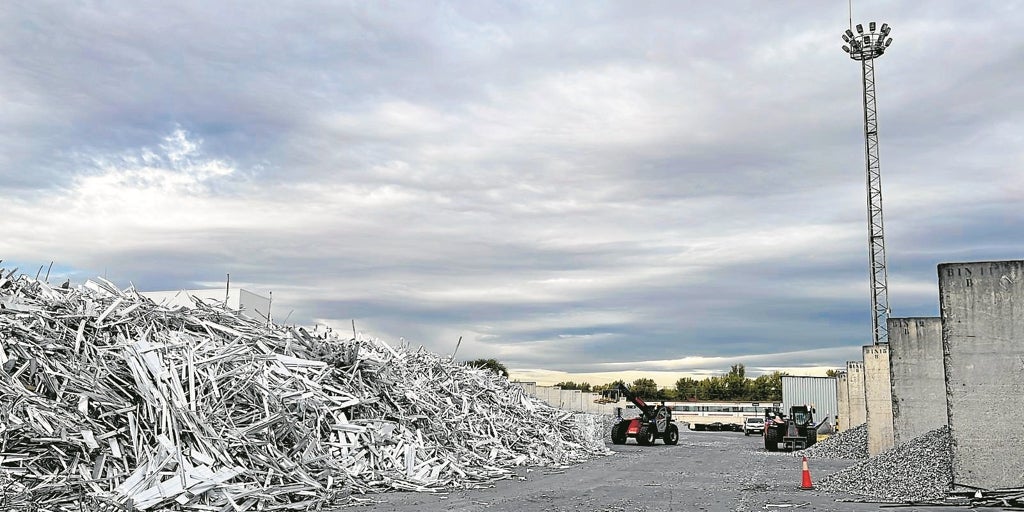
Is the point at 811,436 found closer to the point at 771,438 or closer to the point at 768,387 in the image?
the point at 771,438

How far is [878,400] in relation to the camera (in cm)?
2703

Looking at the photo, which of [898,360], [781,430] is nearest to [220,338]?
[898,360]

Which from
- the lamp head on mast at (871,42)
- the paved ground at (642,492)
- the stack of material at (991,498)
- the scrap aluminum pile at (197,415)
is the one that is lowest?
the paved ground at (642,492)

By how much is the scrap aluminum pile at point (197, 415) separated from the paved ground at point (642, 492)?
1232 millimetres

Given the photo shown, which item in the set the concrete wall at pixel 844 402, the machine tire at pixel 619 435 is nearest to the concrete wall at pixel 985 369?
the machine tire at pixel 619 435

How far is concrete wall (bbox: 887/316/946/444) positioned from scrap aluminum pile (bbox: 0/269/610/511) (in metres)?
11.5

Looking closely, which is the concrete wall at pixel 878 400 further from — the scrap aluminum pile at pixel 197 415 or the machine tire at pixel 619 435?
the scrap aluminum pile at pixel 197 415

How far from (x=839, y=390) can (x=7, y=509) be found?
40589 millimetres

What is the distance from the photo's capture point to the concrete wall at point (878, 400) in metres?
26.6

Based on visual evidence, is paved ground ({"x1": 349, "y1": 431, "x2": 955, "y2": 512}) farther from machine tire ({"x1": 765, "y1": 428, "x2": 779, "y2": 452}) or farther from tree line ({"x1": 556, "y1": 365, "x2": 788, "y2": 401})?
tree line ({"x1": 556, "y1": 365, "x2": 788, "y2": 401})

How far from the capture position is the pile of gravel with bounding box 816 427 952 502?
15305mm

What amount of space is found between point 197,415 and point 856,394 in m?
31.0

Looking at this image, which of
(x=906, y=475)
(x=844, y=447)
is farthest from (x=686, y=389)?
(x=906, y=475)

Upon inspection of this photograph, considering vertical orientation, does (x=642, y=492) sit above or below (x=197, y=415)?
below
